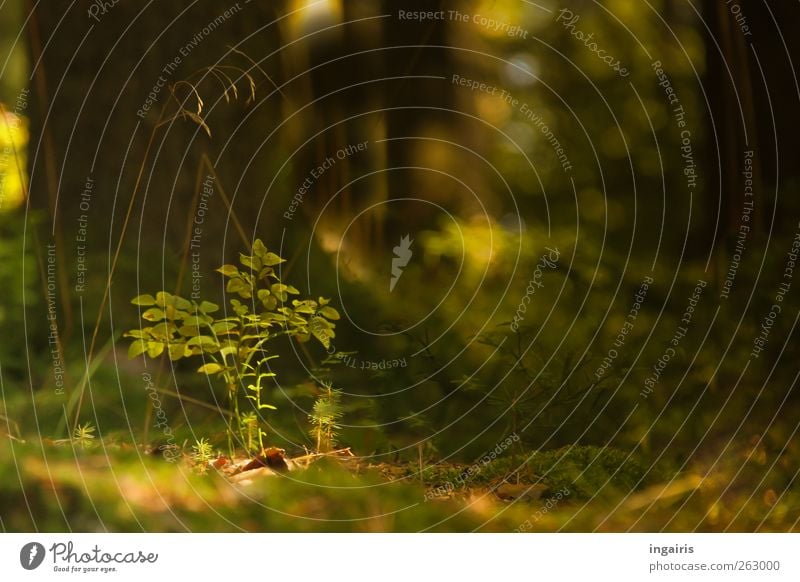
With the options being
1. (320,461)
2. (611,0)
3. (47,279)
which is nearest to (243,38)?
(47,279)

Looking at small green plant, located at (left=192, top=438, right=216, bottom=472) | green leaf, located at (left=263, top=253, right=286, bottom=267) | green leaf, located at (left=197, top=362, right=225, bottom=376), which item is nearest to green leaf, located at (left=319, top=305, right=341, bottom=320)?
green leaf, located at (left=263, top=253, right=286, bottom=267)

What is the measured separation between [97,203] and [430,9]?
0.83 metres

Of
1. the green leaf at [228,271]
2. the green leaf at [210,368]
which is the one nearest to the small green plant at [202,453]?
the green leaf at [210,368]

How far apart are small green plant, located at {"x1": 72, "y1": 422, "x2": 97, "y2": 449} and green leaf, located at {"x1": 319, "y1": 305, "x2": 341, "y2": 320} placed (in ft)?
1.80

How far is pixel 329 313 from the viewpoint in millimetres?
2014

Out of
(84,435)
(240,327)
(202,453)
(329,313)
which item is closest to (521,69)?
(329,313)

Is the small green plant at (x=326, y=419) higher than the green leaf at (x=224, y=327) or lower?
lower

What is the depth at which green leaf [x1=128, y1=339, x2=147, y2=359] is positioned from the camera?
6.55ft

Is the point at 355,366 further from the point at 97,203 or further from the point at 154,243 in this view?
the point at 97,203

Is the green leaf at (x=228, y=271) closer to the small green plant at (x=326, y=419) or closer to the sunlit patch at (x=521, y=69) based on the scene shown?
the small green plant at (x=326, y=419)

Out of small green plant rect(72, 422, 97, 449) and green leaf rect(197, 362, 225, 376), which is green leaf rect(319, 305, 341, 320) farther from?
small green plant rect(72, 422, 97, 449)

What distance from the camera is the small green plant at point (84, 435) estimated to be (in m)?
1.99

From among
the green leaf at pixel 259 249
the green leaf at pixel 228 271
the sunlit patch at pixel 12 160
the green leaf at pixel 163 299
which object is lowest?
A: the green leaf at pixel 163 299

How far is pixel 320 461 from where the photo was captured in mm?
2012
